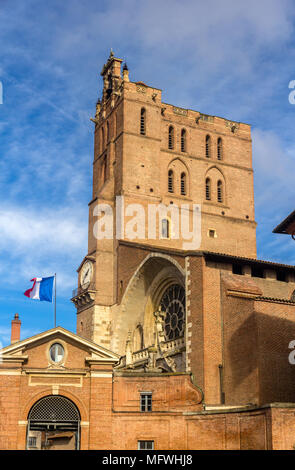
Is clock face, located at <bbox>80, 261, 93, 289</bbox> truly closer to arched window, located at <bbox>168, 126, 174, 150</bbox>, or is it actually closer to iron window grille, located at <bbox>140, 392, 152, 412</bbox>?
arched window, located at <bbox>168, 126, 174, 150</bbox>

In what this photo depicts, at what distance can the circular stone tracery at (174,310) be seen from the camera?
39469mm

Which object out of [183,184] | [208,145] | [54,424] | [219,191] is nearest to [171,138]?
[208,145]

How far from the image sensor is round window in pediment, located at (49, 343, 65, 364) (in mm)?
30203

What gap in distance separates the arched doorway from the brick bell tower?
16.7 meters

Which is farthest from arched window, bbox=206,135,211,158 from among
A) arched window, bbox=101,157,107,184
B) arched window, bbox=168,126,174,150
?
arched window, bbox=101,157,107,184

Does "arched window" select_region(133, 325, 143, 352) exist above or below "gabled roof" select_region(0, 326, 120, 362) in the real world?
above

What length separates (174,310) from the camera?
133 feet

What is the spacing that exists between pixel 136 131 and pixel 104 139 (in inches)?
→ 196

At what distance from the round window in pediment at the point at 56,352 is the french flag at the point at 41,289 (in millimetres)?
5485

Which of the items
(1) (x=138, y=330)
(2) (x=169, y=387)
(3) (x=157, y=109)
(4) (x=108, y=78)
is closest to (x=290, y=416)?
(2) (x=169, y=387)

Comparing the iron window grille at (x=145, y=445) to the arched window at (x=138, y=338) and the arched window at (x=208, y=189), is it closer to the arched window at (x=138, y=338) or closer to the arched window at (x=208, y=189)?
the arched window at (x=138, y=338)

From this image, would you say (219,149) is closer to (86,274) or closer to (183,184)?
(183,184)

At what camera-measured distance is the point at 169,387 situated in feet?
99.8

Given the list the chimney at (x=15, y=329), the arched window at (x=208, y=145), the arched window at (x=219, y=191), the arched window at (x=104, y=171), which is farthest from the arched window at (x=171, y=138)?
the chimney at (x=15, y=329)
